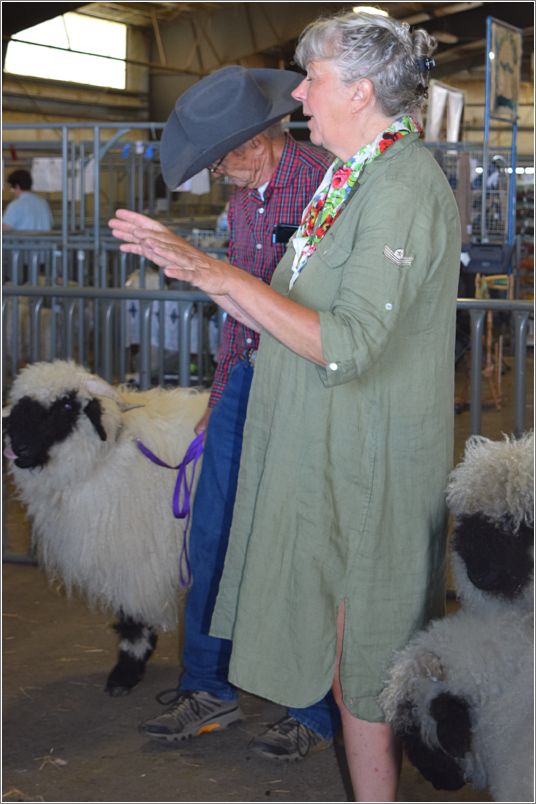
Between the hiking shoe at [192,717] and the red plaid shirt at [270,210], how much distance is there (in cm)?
111

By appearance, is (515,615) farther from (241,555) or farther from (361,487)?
(241,555)

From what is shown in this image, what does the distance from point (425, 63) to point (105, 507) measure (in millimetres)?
2014

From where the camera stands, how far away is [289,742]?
3.18 metres

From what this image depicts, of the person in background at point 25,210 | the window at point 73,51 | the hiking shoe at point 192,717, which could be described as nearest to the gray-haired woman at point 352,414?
the hiking shoe at point 192,717

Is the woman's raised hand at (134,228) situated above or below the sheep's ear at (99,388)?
above

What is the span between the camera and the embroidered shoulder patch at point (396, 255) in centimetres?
192

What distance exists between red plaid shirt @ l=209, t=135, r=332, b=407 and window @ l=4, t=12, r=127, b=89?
14.9 m

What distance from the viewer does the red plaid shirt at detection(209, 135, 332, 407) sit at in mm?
2924

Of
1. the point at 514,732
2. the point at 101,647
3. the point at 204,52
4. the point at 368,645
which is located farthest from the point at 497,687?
the point at 204,52

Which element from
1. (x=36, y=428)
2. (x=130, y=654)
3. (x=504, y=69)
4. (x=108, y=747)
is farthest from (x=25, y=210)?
(x=108, y=747)

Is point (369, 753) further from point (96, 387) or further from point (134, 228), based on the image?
point (96, 387)

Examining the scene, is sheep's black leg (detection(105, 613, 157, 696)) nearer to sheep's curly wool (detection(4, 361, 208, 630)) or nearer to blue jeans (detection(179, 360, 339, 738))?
sheep's curly wool (detection(4, 361, 208, 630))

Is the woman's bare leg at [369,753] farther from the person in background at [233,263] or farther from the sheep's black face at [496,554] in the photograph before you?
the person in background at [233,263]

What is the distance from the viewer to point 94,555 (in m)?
3.51
